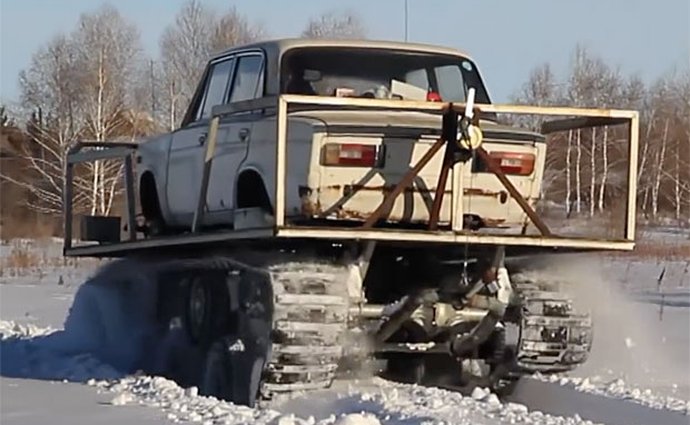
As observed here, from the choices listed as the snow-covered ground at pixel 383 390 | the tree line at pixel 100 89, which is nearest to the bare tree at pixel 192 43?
the tree line at pixel 100 89

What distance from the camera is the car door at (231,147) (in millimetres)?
10258

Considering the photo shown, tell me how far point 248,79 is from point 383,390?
8.37 feet

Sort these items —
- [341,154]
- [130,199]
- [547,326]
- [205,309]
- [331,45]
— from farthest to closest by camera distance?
[130,199] → [205,309] → [331,45] → [547,326] → [341,154]

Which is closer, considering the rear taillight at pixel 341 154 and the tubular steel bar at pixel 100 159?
the rear taillight at pixel 341 154

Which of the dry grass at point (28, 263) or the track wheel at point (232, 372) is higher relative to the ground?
the track wheel at point (232, 372)

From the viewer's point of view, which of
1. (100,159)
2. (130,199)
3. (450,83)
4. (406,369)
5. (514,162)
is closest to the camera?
(514,162)

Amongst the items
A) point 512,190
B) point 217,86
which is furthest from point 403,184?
point 217,86

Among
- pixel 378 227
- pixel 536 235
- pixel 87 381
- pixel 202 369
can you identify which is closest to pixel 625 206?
pixel 536 235

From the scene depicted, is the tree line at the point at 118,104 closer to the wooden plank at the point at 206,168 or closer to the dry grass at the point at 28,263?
the dry grass at the point at 28,263

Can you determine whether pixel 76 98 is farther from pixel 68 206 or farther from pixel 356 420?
pixel 356 420

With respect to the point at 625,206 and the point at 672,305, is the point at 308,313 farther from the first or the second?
the point at 672,305

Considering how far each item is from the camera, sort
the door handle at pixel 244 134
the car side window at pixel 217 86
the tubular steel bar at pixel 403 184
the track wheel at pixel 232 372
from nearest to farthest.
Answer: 1. the tubular steel bar at pixel 403 184
2. the track wheel at pixel 232 372
3. the door handle at pixel 244 134
4. the car side window at pixel 217 86

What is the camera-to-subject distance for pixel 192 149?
11.3 metres

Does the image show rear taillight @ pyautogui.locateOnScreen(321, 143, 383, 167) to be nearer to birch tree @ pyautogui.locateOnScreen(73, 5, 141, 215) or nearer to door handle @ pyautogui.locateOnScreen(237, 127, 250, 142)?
door handle @ pyautogui.locateOnScreen(237, 127, 250, 142)
